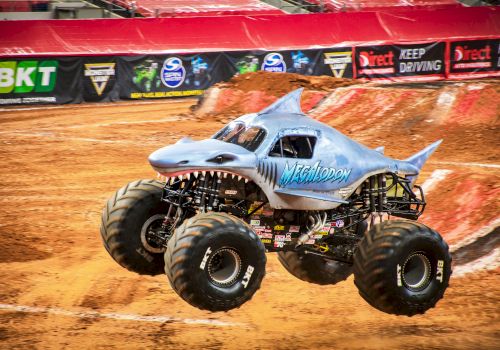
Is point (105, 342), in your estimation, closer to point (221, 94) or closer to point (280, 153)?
point (280, 153)

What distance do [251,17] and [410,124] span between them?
55.3 feet

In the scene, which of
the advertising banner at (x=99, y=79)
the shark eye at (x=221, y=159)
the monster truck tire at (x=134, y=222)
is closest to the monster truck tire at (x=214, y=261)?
the shark eye at (x=221, y=159)

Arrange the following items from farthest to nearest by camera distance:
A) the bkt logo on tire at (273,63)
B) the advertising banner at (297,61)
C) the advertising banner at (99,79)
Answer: the bkt logo on tire at (273,63) → the advertising banner at (297,61) → the advertising banner at (99,79)

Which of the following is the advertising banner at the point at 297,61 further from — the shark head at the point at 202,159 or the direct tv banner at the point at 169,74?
the shark head at the point at 202,159

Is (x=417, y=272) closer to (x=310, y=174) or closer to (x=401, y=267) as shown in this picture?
(x=401, y=267)

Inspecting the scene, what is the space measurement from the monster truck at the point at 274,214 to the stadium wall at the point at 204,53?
850 inches

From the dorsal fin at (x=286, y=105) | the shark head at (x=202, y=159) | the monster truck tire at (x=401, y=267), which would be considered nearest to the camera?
the shark head at (x=202, y=159)

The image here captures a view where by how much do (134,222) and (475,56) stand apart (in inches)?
1230

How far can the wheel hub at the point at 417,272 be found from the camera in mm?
10750

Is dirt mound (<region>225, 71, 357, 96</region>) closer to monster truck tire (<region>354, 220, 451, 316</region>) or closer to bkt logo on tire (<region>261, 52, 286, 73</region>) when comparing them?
bkt logo on tire (<region>261, 52, 286, 73</region>)

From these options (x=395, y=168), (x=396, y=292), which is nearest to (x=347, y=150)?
(x=395, y=168)

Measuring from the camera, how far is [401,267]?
34.3 feet

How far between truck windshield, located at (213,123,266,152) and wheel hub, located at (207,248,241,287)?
141 cm

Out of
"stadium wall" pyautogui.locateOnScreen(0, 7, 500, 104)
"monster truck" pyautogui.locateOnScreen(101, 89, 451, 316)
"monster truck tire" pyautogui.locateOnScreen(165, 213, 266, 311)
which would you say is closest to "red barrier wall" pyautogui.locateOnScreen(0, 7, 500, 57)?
"stadium wall" pyautogui.locateOnScreen(0, 7, 500, 104)
